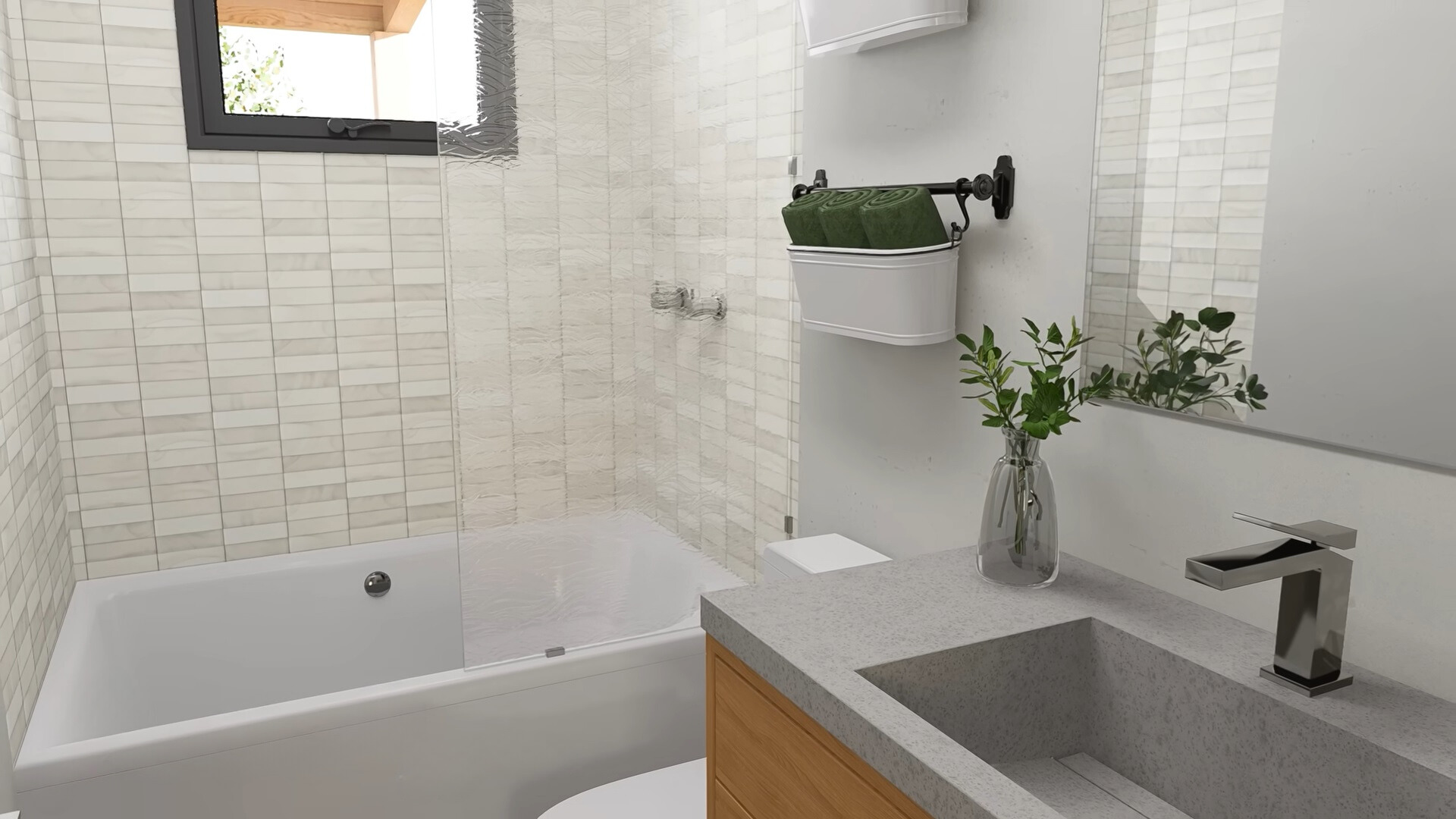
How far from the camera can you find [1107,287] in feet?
4.69

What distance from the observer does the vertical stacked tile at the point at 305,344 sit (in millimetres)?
2814

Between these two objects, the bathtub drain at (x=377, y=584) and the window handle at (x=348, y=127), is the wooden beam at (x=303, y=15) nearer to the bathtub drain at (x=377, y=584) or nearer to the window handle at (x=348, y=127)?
the window handle at (x=348, y=127)

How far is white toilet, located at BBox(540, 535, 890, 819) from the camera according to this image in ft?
6.19

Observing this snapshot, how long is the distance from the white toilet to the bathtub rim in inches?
11.1

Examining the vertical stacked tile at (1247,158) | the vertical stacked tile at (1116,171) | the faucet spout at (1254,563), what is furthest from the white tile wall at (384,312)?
the faucet spout at (1254,563)

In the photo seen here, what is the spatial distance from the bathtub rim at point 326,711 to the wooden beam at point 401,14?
1976 millimetres

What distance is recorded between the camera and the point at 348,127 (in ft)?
9.34

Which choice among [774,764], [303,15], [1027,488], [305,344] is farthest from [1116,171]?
[303,15]

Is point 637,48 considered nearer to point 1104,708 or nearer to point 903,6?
point 903,6

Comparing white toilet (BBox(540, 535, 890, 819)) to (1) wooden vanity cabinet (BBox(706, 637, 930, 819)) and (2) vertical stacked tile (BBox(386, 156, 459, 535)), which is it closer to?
(1) wooden vanity cabinet (BBox(706, 637, 930, 819))

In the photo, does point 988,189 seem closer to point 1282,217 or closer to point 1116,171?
point 1116,171

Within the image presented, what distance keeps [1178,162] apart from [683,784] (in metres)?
1.44

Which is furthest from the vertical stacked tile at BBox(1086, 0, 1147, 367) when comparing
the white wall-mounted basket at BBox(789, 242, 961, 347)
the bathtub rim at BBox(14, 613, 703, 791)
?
the bathtub rim at BBox(14, 613, 703, 791)

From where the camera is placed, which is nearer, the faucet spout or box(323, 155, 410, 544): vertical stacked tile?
the faucet spout
